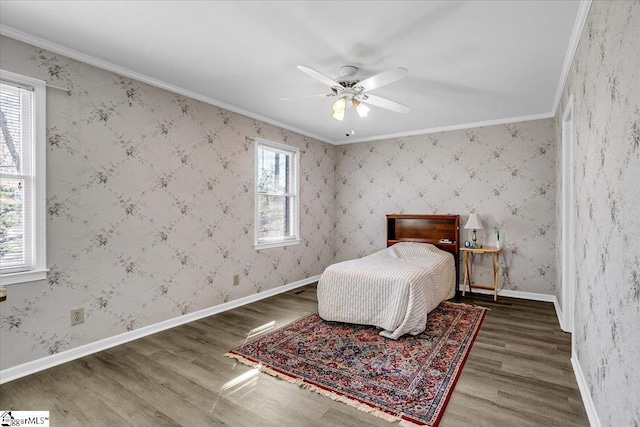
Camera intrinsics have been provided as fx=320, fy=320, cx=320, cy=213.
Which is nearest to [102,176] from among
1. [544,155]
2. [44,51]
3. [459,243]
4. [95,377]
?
[44,51]

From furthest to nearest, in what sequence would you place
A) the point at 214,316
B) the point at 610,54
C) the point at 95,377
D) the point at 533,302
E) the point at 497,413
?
the point at 533,302 < the point at 214,316 < the point at 95,377 < the point at 497,413 < the point at 610,54

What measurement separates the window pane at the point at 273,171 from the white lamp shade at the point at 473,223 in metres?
2.68

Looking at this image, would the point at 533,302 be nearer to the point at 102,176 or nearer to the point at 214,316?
the point at 214,316

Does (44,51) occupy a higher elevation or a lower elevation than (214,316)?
higher

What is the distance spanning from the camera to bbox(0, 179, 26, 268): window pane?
2.32 meters

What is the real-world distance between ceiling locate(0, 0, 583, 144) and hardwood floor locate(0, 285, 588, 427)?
2.46 meters

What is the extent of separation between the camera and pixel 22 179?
239 centimetres

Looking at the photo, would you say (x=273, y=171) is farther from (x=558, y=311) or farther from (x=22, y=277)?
(x=558, y=311)

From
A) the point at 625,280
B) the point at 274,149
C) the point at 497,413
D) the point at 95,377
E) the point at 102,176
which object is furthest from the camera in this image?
the point at 274,149

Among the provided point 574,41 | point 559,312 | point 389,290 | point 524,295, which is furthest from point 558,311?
point 574,41

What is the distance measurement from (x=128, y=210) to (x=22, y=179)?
A: 0.78 metres

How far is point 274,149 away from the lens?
474cm

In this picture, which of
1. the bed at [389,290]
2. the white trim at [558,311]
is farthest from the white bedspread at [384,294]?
the white trim at [558,311]

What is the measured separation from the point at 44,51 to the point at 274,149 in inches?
107
